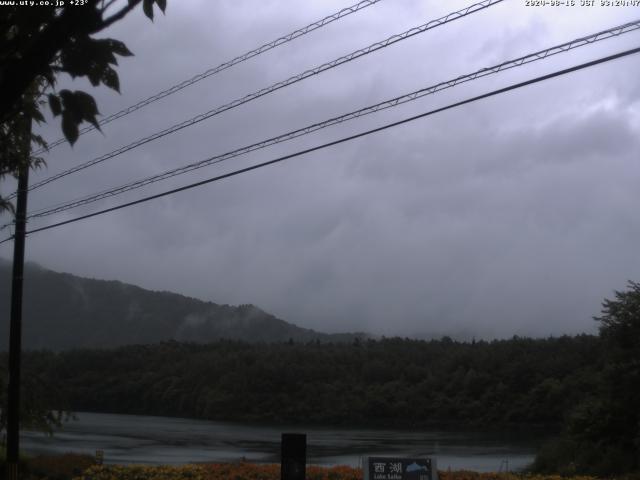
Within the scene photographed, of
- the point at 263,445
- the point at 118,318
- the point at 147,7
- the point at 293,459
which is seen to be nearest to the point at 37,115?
the point at 147,7

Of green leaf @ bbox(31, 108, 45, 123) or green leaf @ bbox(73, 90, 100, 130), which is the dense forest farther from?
green leaf @ bbox(73, 90, 100, 130)

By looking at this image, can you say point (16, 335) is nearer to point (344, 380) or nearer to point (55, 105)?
point (55, 105)

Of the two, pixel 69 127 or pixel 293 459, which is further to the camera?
pixel 293 459

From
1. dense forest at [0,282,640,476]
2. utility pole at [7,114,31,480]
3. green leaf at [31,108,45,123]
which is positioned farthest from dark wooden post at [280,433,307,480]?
dense forest at [0,282,640,476]

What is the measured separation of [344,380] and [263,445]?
19.9 meters

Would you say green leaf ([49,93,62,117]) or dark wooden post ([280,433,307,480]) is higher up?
green leaf ([49,93,62,117])

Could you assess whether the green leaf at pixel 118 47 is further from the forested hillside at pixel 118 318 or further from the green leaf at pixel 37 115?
the forested hillside at pixel 118 318

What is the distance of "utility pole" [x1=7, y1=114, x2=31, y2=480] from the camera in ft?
44.5

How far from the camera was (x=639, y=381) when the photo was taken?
16.4 meters

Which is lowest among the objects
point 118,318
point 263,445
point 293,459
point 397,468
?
point 263,445

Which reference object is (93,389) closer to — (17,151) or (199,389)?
(199,389)

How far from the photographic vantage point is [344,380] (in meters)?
46.3

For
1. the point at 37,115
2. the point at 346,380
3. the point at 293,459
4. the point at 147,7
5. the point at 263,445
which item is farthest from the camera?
the point at 346,380

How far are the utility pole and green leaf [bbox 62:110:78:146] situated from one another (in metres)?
10.8
